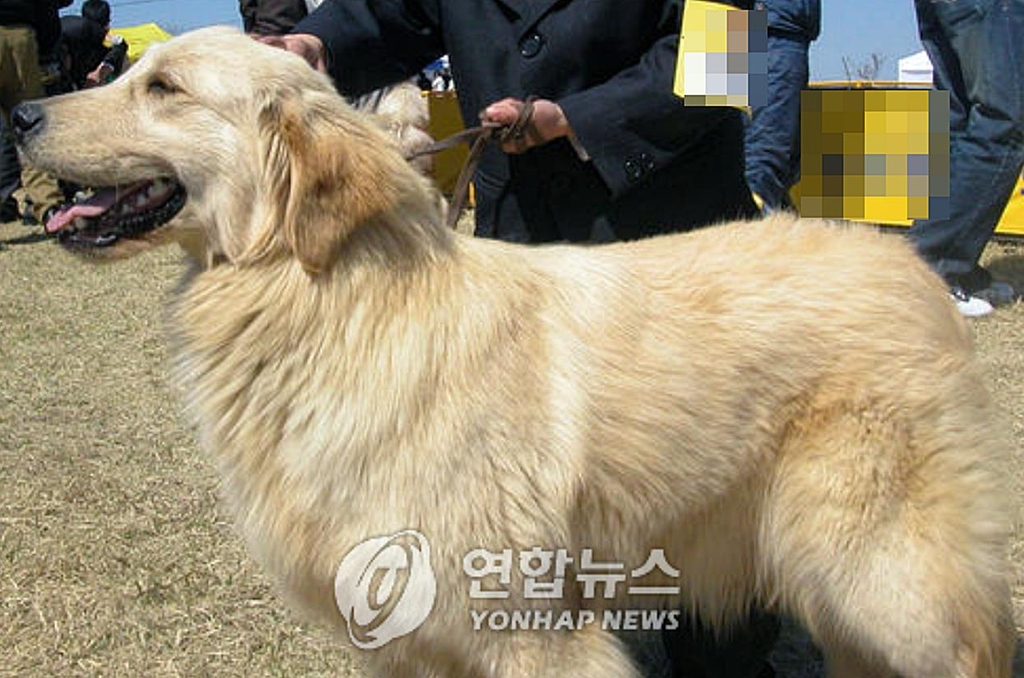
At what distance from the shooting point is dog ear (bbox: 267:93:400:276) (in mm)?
2162

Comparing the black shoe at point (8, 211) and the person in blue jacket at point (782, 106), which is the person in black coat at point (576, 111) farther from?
the black shoe at point (8, 211)

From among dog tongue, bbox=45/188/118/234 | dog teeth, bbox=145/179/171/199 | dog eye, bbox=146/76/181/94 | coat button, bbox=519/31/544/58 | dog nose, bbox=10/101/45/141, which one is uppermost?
dog eye, bbox=146/76/181/94

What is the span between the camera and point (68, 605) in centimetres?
351

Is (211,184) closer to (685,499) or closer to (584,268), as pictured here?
(584,268)

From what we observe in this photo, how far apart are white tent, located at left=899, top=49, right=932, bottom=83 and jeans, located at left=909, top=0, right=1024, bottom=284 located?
6.77 meters

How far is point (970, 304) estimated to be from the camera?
22.0ft

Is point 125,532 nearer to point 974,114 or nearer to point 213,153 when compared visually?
point 213,153

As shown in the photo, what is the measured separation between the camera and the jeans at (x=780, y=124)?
6344 mm

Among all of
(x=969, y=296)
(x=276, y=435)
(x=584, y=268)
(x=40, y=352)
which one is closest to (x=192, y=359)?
(x=276, y=435)

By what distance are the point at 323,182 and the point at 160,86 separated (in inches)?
18.9

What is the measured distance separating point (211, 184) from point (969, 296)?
19.1ft

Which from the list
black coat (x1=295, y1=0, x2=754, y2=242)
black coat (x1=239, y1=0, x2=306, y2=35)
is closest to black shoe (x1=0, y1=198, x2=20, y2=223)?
black coat (x1=239, y1=0, x2=306, y2=35)

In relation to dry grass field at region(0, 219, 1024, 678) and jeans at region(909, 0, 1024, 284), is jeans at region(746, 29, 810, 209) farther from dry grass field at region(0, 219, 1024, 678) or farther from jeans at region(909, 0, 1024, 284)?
dry grass field at region(0, 219, 1024, 678)

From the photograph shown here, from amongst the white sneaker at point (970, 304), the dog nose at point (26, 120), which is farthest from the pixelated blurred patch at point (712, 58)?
the white sneaker at point (970, 304)
